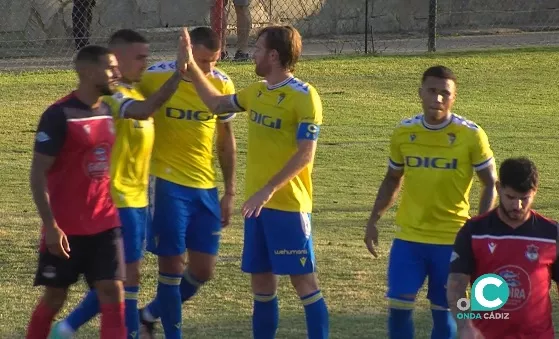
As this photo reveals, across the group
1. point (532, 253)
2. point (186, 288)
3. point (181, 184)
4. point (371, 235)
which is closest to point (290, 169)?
point (371, 235)

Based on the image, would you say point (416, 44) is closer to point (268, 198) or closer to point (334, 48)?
point (334, 48)

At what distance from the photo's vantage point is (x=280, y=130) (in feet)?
22.4

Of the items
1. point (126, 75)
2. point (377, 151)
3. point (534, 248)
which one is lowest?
point (377, 151)

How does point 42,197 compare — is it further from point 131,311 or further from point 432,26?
point 432,26

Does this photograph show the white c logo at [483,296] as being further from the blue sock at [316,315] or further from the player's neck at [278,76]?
the player's neck at [278,76]

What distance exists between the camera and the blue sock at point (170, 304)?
7203 millimetres

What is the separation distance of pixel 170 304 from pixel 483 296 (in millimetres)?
2157

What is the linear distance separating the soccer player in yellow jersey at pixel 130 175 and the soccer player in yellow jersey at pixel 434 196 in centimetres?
145

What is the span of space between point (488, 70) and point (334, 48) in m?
2.83

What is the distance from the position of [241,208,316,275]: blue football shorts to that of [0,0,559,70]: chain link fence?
36.7 feet

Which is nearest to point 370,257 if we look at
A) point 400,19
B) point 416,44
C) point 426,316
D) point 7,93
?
point 426,316

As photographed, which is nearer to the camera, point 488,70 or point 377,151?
point 377,151

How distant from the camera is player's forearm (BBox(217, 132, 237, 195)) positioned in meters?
7.58

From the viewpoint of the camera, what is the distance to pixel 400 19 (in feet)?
75.0
